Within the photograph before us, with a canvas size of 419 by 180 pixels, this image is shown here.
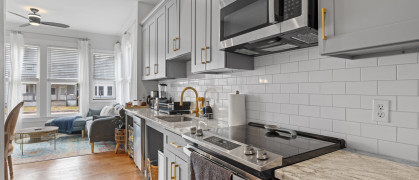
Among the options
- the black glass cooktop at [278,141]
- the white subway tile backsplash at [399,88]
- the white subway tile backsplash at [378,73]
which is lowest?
the black glass cooktop at [278,141]

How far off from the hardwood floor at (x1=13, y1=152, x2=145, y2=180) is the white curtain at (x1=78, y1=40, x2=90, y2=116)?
8.33 ft

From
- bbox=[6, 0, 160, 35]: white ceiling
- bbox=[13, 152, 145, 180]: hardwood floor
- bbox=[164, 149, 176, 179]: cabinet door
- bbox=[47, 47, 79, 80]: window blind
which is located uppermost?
bbox=[6, 0, 160, 35]: white ceiling

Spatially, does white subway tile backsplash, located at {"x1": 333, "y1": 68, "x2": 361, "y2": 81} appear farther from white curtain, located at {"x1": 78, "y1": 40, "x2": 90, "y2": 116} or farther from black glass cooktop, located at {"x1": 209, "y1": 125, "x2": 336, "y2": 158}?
white curtain, located at {"x1": 78, "y1": 40, "x2": 90, "y2": 116}

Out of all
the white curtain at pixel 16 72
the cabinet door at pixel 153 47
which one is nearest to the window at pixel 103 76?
the white curtain at pixel 16 72

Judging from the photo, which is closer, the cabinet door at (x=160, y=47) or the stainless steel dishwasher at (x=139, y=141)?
the stainless steel dishwasher at (x=139, y=141)

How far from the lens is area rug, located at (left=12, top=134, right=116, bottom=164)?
11.9 feet

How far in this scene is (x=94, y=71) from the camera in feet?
20.4

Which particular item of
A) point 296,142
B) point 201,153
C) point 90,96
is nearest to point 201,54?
point 201,153

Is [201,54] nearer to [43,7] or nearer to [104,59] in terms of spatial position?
[43,7]

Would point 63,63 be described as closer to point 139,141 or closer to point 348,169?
point 139,141

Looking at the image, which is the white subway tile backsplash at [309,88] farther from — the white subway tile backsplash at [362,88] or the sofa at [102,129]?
the sofa at [102,129]

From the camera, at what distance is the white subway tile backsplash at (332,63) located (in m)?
1.29

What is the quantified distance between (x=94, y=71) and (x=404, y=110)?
6.72 metres

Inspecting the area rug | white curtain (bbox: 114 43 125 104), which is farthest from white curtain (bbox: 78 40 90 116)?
the area rug
